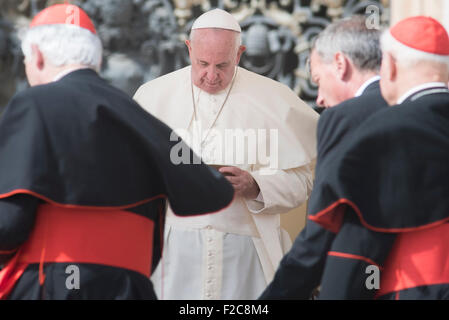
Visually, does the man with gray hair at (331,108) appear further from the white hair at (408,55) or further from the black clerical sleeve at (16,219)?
the black clerical sleeve at (16,219)

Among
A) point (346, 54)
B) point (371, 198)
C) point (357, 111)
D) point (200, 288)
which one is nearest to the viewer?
point (371, 198)

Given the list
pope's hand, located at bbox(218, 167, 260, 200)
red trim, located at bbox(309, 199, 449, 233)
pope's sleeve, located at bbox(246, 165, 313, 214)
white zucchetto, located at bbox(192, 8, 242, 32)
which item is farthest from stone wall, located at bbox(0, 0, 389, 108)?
red trim, located at bbox(309, 199, 449, 233)

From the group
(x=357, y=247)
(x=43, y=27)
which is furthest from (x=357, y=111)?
(x=43, y=27)

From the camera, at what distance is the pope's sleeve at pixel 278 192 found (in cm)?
467

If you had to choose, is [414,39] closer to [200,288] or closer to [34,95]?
[34,95]

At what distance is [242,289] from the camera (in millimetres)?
4723

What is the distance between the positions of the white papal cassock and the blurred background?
2.03m

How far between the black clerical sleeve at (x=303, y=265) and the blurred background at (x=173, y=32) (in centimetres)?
369

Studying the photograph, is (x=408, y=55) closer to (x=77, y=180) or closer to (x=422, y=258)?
(x=422, y=258)

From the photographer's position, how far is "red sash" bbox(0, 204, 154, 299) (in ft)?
10.8

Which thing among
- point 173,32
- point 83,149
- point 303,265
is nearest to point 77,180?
point 83,149

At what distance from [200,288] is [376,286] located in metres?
1.59

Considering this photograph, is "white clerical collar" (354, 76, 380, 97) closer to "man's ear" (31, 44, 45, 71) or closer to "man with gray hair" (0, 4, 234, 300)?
"man with gray hair" (0, 4, 234, 300)

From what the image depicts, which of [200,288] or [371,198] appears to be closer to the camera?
[371,198]
